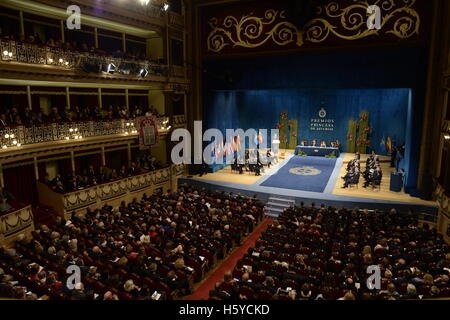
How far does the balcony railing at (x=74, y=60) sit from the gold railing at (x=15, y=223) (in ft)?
17.0

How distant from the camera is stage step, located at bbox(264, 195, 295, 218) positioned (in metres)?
16.3

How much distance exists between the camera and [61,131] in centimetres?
1402

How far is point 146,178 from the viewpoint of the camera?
17.8 metres

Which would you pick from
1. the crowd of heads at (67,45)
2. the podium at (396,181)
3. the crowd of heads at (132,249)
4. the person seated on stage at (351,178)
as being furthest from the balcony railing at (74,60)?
the podium at (396,181)

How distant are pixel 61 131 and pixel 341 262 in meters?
11.6

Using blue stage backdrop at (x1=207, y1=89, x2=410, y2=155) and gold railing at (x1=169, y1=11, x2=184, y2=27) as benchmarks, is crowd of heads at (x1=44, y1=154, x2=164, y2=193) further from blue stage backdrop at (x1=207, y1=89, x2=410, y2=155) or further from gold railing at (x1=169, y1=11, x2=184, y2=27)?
gold railing at (x1=169, y1=11, x2=184, y2=27)

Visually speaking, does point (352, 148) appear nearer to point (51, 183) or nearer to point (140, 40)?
point (140, 40)

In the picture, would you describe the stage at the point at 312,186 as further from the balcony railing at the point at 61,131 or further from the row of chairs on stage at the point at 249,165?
the balcony railing at the point at 61,131

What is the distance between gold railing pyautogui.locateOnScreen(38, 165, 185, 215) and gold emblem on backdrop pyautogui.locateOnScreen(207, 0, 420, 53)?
8.17m

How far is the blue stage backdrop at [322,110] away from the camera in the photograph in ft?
79.7

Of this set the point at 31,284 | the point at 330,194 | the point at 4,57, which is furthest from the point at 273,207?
the point at 4,57
